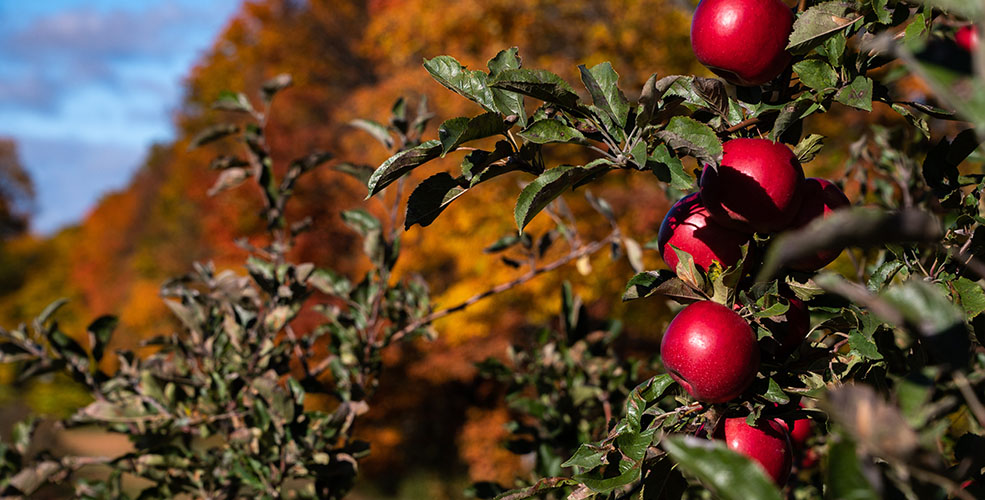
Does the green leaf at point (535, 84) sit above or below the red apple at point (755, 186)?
above

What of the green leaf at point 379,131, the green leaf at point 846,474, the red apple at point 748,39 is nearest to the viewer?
the green leaf at point 846,474

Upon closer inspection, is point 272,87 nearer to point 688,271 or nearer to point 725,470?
point 688,271

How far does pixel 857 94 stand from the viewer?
2.68 feet

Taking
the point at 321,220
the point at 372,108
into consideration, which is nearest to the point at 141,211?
the point at 321,220

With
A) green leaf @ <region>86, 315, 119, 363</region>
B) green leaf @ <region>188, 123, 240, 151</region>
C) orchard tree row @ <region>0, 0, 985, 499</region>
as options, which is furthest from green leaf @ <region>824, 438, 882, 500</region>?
green leaf @ <region>86, 315, 119, 363</region>

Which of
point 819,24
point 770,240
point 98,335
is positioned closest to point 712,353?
point 770,240

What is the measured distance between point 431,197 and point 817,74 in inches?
19.3

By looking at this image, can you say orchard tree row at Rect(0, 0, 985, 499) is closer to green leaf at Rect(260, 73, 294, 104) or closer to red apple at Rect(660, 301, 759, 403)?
red apple at Rect(660, 301, 759, 403)

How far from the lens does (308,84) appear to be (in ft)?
64.9

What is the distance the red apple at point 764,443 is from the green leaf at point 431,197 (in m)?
0.45

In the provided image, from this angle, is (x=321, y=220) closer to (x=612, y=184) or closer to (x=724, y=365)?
(x=612, y=184)

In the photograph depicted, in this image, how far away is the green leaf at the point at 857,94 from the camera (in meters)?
0.80

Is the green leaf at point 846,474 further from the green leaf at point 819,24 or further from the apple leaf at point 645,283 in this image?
the green leaf at point 819,24

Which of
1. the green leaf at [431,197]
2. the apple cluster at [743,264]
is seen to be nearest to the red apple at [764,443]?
the apple cluster at [743,264]
